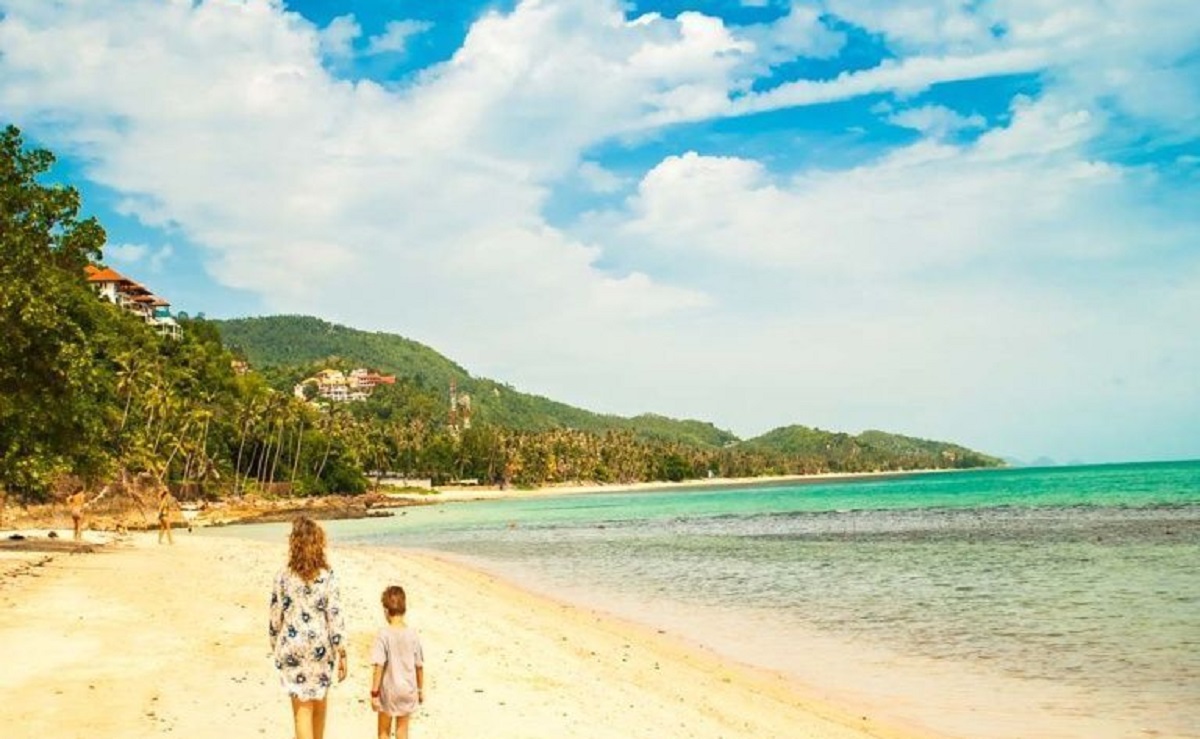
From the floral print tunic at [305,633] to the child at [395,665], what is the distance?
0.39m

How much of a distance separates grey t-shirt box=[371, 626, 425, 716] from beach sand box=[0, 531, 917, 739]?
1593 mm

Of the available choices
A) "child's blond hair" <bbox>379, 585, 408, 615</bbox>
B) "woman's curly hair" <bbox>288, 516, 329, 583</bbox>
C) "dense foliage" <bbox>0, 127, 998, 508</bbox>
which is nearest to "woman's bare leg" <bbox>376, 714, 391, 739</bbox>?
"child's blond hair" <bbox>379, 585, 408, 615</bbox>

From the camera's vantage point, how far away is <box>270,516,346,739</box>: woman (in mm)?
7785

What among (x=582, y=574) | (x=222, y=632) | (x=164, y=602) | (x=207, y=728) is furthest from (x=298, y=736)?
(x=582, y=574)

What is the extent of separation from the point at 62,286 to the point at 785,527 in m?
43.2

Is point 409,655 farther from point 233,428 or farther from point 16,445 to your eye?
point 233,428

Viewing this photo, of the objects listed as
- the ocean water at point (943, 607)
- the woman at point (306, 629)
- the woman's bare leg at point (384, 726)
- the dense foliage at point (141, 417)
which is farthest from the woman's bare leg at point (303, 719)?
the dense foliage at point (141, 417)

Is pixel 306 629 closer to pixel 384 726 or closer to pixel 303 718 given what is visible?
pixel 303 718

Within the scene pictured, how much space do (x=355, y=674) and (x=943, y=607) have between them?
49.4 feet

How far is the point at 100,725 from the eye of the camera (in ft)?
29.7

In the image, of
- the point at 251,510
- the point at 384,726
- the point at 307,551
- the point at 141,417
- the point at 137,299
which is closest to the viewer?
the point at 307,551

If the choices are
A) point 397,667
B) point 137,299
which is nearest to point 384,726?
point 397,667

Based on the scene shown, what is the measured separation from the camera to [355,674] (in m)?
12.1

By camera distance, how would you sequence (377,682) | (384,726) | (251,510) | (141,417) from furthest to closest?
(251,510) → (141,417) → (384,726) → (377,682)
